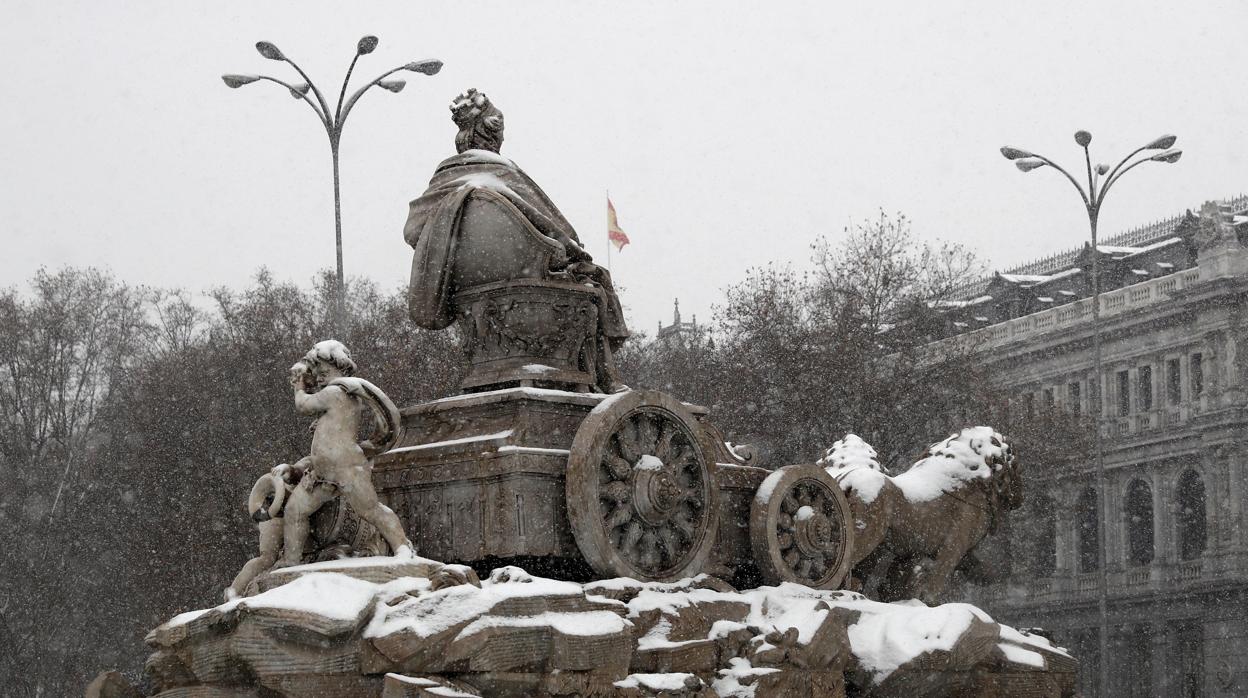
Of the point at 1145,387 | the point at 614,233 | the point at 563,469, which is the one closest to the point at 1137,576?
the point at 1145,387

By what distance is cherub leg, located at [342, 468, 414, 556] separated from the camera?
10570mm

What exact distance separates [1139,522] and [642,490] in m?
47.0

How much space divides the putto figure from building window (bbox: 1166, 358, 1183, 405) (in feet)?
150

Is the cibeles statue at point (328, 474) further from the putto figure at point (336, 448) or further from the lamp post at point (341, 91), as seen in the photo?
the lamp post at point (341, 91)

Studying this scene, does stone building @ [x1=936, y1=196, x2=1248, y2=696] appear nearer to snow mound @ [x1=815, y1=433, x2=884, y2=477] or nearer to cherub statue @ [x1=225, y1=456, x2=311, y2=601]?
snow mound @ [x1=815, y1=433, x2=884, y2=477]

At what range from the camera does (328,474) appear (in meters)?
10.6

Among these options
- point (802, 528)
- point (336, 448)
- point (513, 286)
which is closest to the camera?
point (336, 448)

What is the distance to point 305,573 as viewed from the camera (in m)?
10.1

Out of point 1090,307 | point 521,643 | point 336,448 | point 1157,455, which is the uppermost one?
point 1090,307

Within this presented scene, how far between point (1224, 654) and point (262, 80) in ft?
109

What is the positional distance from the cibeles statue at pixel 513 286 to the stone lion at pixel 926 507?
7.17ft

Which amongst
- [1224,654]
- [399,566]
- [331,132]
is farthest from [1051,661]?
[1224,654]

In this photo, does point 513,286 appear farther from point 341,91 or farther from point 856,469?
point 341,91

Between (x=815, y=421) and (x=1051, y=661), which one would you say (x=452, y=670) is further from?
→ (x=815, y=421)
